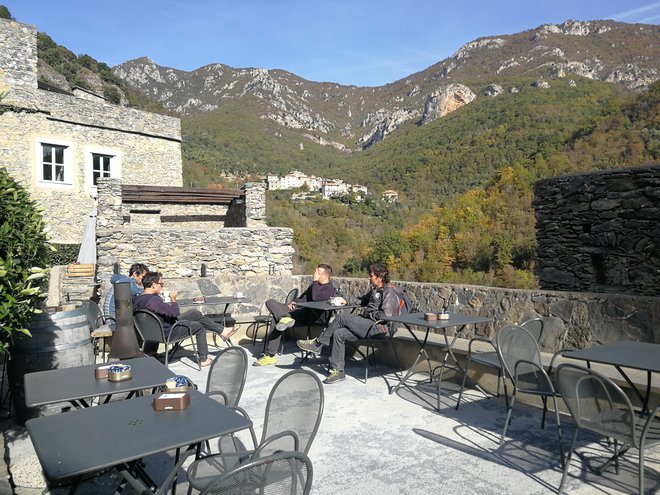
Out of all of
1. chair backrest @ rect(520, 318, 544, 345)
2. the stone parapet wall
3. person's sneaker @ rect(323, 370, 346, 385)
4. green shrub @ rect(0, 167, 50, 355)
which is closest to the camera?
green shrub @ rect(0, 167, 50, 355)

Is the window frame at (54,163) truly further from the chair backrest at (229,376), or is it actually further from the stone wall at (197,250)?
the chair backrest at (229,376)

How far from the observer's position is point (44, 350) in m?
3.74

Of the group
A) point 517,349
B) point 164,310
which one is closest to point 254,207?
point 164,310

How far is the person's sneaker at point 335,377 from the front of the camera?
5094mm

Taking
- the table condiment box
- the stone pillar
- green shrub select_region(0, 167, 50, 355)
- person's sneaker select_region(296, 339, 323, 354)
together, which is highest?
the stone pillar

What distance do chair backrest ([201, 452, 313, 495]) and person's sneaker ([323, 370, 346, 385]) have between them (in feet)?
11.0

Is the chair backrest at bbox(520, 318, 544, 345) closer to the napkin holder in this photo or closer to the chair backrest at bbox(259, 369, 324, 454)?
the chair backrest at bbox(259, 369, 324, 454)

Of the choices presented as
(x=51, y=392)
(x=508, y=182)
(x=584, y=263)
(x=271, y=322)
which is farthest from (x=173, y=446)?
(x=508, y=182)

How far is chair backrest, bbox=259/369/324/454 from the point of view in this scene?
229 centimetres

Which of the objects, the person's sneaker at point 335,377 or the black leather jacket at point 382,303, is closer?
the person's sneaker at point 335,377

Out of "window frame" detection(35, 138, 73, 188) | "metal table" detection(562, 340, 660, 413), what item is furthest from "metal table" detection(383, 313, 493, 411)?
"window frame" detection(35, 138, 73, 188)

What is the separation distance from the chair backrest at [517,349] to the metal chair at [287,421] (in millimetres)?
1797

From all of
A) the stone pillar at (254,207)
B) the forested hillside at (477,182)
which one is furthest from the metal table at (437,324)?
the forested hillside at (477,182)

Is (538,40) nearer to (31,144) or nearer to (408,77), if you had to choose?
(408,77)
